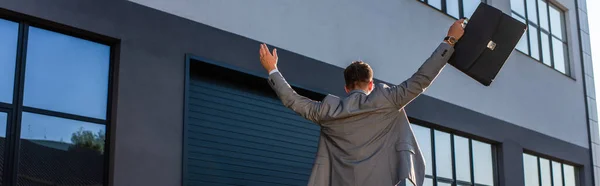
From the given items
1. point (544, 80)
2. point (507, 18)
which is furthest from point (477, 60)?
point (544, 80)

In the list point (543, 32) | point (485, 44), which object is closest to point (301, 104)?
point (485, 44)

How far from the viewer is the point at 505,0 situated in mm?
17484

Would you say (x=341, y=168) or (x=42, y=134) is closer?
(x=341, y=168)

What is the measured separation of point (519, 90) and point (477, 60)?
12.5 metres

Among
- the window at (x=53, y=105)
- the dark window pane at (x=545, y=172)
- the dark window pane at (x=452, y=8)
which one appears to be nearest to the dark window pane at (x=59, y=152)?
the window at (x=53, y=105)

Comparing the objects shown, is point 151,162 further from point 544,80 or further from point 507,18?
point 544,80

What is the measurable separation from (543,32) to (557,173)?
325 cm

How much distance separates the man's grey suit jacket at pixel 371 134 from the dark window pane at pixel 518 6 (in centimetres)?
1320

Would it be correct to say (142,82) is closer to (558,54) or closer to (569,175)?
(569,175)

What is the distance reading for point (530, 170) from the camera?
57.4ft

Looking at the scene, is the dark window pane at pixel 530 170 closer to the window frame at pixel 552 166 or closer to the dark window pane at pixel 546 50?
the window frame at pixel 552 166

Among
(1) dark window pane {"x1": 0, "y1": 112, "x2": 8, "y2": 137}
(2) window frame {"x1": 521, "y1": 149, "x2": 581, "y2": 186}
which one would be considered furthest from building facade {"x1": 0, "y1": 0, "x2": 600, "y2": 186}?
(2) window frame {"x1": 521, "y1": 149, "x2": 581, "y2": 186}

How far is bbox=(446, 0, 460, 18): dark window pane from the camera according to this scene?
620 inches

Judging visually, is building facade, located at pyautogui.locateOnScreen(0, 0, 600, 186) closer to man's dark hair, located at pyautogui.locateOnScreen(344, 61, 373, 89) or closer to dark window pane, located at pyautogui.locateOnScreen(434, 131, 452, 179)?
dark window pane, located at pyautogui.locateOnScreen(434, 131, 452, 179)
